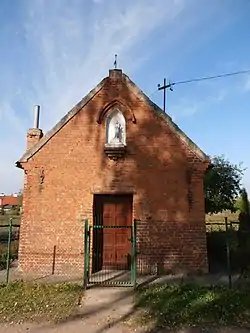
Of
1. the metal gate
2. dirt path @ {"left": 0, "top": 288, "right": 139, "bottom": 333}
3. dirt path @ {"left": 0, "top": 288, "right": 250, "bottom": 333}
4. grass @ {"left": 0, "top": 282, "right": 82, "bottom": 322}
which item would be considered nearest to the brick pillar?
the metal gate

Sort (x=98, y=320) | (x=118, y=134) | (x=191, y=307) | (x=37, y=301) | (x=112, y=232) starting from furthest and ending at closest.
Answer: (x=118, y=134)
(x=112, y=232)
(x=37, y=301)
(x=191, y=307)
(x=98, y=320)

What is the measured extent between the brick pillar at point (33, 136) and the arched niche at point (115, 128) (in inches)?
112

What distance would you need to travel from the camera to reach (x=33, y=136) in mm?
12492

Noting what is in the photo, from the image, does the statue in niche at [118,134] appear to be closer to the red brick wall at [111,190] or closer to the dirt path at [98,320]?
the red brick wall at [111,190]

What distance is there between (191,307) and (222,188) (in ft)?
52.7

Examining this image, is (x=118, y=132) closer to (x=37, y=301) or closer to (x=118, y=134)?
(x=118, y=134)

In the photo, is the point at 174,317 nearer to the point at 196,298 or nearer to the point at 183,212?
the point at 196,298

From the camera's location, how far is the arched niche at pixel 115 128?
11609mm

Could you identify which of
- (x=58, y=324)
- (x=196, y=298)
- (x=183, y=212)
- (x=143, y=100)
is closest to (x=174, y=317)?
(x=196, y=298)

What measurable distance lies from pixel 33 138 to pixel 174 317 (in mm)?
8537

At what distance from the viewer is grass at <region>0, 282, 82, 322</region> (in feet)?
21.9

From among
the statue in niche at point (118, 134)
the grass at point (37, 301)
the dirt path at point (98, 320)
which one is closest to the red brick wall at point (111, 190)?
the statue in niche at point (118, 134)

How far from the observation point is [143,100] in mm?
11852

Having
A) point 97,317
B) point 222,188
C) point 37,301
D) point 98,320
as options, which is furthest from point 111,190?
point 222,188
